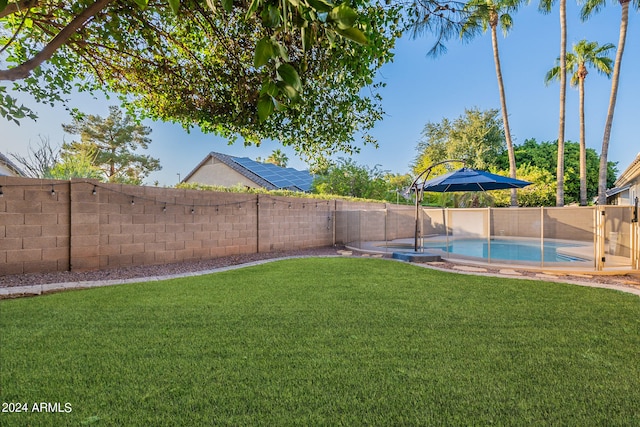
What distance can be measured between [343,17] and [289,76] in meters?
0.18

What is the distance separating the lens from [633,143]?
57.1 ft

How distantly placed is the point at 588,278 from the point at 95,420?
7.71m

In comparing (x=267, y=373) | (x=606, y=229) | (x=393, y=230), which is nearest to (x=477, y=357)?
(x=267, y=373)

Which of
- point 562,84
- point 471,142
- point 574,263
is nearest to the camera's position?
point 574,263

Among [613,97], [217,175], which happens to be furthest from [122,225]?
[613,97]

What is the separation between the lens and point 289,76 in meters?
0.77

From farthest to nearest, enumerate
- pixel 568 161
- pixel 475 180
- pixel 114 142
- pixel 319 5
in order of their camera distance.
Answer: pixel 568 161, pixel 114 142, pixel 475 180, pixel 319 5

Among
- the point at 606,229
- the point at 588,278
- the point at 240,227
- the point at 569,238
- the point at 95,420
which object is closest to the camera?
the point at 95,420

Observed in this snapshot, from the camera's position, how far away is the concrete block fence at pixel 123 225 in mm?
5203

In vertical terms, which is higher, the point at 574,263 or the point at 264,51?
the point at 264,51

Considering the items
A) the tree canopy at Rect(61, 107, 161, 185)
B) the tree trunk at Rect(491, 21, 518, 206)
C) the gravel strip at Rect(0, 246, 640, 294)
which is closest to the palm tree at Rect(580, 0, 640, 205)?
the tree trunk at Rect(491, 21, 518, 206)

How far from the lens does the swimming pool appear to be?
719cm

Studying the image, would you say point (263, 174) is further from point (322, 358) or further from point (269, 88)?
point (269, 88)

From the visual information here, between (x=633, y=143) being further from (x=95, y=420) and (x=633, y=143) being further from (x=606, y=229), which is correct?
(x=95, y=420)
